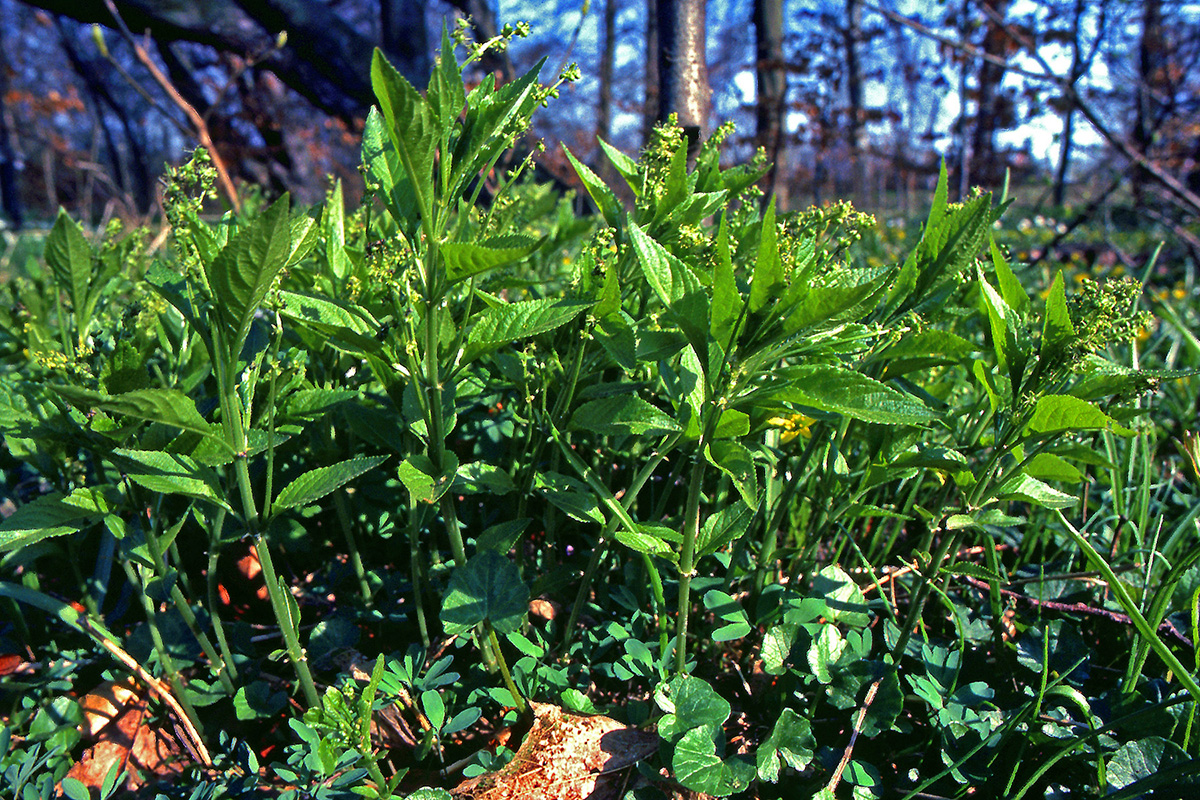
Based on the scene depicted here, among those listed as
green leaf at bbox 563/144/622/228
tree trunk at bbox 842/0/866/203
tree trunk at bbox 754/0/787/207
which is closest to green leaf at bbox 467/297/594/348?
green leaf at bbox 563/144/622/228

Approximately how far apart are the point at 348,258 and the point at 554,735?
881 millimetres

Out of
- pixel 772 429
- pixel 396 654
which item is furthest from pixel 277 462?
pixel 772 429

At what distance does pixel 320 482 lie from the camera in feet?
3.14

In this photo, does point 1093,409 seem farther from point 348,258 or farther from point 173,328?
point 173,328

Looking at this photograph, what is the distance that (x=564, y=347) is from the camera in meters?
1.24

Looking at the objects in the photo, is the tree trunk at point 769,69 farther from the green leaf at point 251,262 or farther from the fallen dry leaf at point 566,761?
the green leaf at point 251,262

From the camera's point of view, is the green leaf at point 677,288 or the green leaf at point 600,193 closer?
the green leaf at point 677,288

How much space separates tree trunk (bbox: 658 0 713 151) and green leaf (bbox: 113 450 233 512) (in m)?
1.37

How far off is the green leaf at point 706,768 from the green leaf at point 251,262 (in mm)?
780

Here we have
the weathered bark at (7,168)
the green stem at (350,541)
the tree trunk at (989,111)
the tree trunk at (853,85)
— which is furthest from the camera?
the weathered bark at (7,168)

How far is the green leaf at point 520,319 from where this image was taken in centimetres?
93

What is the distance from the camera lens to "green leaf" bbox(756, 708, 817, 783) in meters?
0.99

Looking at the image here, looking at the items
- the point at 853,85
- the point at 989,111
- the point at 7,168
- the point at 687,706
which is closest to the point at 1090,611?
the point at 687,706

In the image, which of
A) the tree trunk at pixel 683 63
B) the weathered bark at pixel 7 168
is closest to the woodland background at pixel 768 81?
the tree trunk at pixel 683 63
